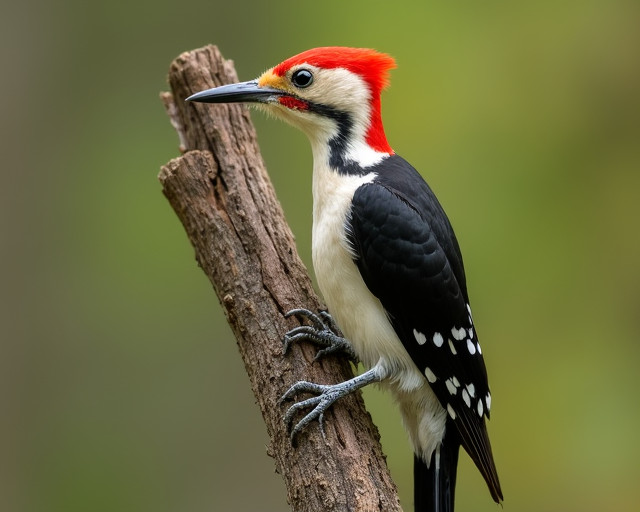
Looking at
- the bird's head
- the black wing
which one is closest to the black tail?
the black wing

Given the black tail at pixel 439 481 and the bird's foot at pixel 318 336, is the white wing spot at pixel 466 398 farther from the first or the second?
the bird's foot at pixel 318 336

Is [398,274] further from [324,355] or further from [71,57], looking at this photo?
[71,57]

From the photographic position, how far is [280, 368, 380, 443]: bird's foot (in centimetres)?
241

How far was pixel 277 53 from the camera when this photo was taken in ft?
17.4

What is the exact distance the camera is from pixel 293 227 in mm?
4922

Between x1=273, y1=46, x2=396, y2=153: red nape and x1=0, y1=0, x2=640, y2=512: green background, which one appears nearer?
x1=273, y1=46, x2=396, y2=153: red nape

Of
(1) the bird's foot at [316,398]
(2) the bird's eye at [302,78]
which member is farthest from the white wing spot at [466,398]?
(2) the bird's eye at [302,78]

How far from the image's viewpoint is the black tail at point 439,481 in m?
2.68

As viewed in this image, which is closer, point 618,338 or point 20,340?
point 618,338

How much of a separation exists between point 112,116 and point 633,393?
3.54 metres

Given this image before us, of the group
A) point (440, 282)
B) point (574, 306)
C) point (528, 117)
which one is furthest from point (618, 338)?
point (440, 282)

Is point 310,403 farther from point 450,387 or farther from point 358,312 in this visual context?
point 450,387

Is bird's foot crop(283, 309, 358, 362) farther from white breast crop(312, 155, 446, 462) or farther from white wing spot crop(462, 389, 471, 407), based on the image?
white wing spot crop(462, 389, 471, 407)

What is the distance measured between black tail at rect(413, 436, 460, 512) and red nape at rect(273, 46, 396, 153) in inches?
41.2
